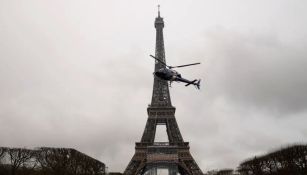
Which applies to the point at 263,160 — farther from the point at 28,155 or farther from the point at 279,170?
the point at 28,155

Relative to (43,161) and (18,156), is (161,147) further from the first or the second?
(18,156)

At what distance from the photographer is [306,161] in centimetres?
6034

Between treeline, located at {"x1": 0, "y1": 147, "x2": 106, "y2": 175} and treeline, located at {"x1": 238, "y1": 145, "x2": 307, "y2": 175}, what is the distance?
38262 mm

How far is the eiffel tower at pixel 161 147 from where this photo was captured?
91938 millimetres

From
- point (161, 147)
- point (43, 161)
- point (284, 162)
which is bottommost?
point (284, 162)

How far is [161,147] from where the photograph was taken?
9394cm

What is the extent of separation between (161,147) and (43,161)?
36011 millimetres

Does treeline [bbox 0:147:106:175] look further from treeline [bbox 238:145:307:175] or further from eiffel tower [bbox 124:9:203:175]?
treeline [bbox 238:145:307:175]

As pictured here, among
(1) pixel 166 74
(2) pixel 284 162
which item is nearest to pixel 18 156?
(1) pixel 166 74

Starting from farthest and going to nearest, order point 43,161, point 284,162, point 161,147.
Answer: point 161,147 → point 43,161 → point 284,162

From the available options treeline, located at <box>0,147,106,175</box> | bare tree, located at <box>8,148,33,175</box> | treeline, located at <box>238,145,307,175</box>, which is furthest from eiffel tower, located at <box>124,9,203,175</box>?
bare tree, located at <box>8,148,33,175</box>

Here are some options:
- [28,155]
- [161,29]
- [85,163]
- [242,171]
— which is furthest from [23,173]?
[161,29]

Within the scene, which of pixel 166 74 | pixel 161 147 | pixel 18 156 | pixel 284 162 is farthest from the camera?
pixel 161 147

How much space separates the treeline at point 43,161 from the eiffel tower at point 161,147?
21504 mm
